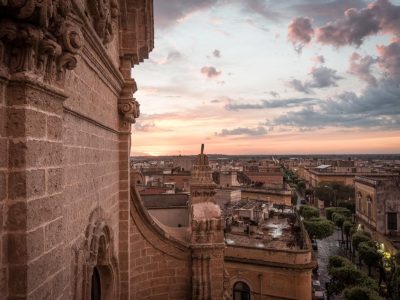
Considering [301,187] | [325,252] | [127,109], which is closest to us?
[127,109]

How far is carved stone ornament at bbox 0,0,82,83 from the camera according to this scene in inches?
76.5

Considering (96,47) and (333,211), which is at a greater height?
(96,47)

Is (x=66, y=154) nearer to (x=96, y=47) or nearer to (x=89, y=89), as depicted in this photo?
(x=89, y=89)

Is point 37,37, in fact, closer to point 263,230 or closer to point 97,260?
point 97,260

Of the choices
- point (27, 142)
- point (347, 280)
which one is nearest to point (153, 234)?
point (27, 142)

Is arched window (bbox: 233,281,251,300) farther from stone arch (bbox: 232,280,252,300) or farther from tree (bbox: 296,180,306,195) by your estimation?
tree (bbox: 296,180,306,195)

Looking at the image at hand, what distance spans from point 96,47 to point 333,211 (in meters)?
49.1

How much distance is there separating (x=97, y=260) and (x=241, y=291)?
15190mm

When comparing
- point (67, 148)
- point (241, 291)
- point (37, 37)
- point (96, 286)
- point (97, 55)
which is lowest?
point (241, 291)

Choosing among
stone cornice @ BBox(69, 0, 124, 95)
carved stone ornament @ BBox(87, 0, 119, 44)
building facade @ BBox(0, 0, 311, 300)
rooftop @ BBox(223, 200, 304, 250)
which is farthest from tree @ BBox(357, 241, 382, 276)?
carved stone ornament @ BBox(87, 0, 119, 44)

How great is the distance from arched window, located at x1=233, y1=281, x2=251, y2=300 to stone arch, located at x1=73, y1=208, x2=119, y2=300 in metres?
13.9

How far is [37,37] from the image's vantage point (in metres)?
2.07

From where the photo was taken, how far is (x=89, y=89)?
4.07m

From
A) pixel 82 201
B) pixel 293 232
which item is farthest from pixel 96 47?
pixel 293 232
